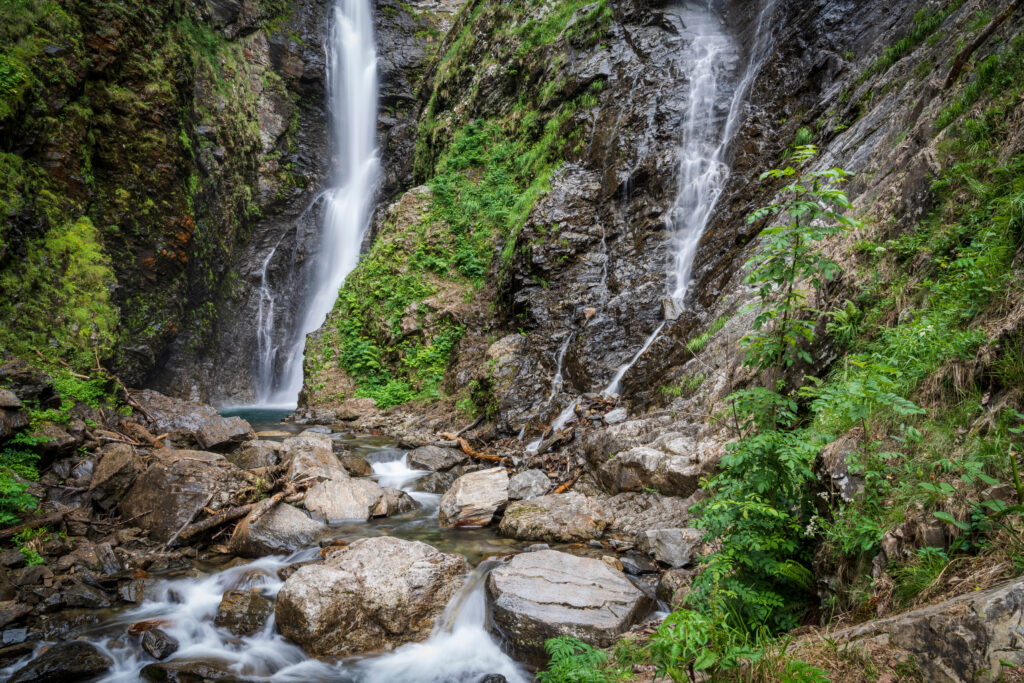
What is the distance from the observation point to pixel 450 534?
6.21 metres

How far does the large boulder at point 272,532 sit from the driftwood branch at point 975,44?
901cm

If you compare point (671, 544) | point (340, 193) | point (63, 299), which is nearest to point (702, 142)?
point (671, 544)

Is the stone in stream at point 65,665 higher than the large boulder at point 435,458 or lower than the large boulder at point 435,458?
higher

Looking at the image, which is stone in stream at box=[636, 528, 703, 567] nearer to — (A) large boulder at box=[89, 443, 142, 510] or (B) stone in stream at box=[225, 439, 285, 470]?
(B) stone in stream at box=[225, 439, 285, 470]

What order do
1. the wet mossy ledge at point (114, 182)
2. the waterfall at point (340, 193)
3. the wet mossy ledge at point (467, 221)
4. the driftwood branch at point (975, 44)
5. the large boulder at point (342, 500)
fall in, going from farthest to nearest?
the waterfall at point (340, 193) < the wet mossy ledge at point (467, 221) < the wet mossy ledge at point (114, 182) < the large boulder at point (342, 500) < the driftwood branch at point (975, 44)

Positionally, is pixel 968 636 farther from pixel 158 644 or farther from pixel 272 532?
pixel 272 532

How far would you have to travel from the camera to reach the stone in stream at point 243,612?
179 inches

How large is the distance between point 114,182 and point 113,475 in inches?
367

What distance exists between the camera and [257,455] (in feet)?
25.7

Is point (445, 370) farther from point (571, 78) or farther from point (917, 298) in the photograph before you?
point (917, 298)

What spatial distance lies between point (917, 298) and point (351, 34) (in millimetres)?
28684

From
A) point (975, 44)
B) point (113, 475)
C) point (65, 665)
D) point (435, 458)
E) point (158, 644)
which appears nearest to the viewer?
point (65, 665)

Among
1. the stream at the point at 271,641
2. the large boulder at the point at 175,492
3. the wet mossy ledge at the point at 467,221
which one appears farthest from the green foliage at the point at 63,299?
the stream at the point at 271,641

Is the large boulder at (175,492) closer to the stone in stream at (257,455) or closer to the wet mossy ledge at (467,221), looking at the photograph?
the stone in stream at (257,455)
